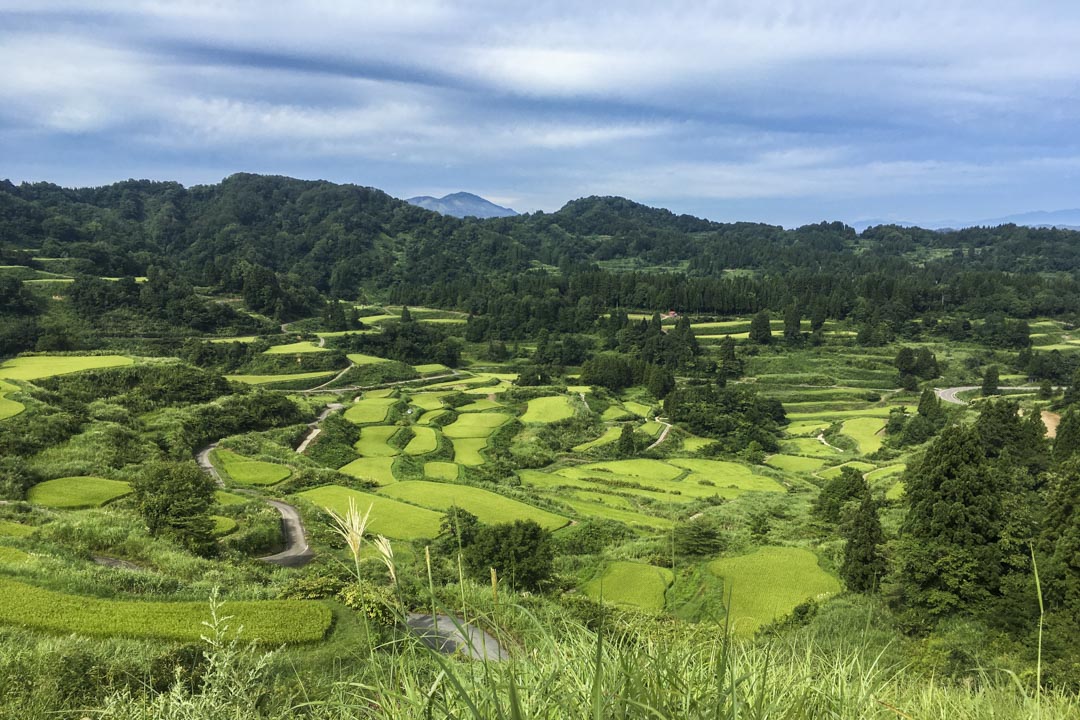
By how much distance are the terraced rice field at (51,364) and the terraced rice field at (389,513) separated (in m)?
24.0

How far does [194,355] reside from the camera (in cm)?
5609

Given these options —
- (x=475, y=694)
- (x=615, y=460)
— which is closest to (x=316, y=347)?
(x=615, y=460)

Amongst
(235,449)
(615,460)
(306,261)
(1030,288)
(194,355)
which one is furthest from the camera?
(306,261)

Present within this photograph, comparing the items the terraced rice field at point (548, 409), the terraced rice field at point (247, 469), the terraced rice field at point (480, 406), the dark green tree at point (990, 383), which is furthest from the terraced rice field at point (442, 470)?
the dark green tree at point (990, 383)

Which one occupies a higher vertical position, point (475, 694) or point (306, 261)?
point (306, 261)

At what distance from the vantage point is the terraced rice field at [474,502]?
2616 cm

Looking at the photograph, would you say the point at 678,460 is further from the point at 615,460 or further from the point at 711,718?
the point at 711,718

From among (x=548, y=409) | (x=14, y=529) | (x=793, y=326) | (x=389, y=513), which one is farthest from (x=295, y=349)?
(x=793, y=326)

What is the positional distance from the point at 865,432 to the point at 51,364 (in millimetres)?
64651

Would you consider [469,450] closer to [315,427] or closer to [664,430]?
[315,427]

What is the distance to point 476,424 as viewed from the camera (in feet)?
153

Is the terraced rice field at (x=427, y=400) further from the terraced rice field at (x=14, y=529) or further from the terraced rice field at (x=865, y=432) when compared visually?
the terraced rice field at (x=865, y=432)

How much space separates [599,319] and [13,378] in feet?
230

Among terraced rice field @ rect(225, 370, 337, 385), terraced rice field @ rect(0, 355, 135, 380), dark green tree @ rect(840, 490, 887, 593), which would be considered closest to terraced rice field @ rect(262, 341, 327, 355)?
terraced rice field @ rect(225, 370, 337, 385)
